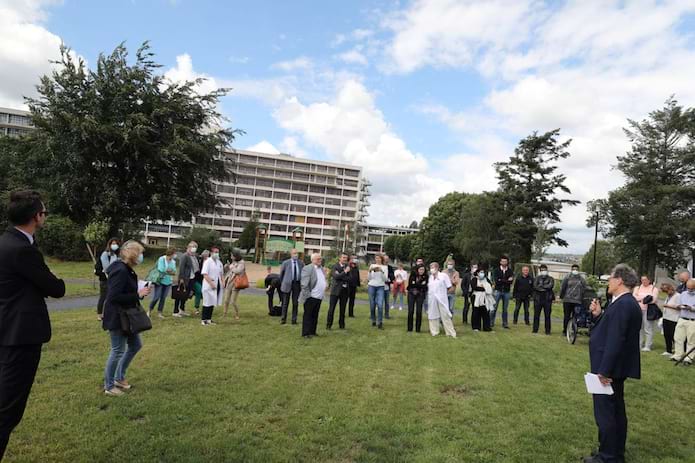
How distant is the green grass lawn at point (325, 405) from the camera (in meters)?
4.24

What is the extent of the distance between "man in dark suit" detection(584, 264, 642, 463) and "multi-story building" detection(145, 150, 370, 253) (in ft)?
302

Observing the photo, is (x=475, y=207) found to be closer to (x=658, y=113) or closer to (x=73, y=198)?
(x=658, y=113)

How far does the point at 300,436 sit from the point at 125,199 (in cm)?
3101

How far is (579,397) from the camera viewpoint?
6.46m

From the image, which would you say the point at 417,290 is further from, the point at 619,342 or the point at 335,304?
the point at 619,342

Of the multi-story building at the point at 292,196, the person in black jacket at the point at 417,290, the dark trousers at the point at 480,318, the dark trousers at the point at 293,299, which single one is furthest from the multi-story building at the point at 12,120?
the dark trousers at the point at 480,318

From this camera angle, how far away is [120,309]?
17.5 feet

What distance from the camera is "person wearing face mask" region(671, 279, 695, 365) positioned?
9703mm

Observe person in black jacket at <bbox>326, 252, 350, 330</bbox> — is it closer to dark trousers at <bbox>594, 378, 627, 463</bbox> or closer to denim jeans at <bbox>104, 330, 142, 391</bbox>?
denim jeans at <bbox>104, 330, 142, 391</bbox>

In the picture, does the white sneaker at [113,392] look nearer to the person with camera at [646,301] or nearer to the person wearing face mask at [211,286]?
the person wearing face mask at [211,286]

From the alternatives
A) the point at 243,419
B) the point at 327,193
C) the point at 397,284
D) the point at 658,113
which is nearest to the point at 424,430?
the point at 243,419

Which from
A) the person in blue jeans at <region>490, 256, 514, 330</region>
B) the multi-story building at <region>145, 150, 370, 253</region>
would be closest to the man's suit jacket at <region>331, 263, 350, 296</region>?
the person in blue jeans at <region>490, 256, 514, 330</region>

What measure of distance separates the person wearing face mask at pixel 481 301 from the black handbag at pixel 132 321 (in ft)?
30.0

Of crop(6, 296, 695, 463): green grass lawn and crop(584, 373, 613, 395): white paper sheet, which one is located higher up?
crop(584, 373, 613, 395): white paper sheet
